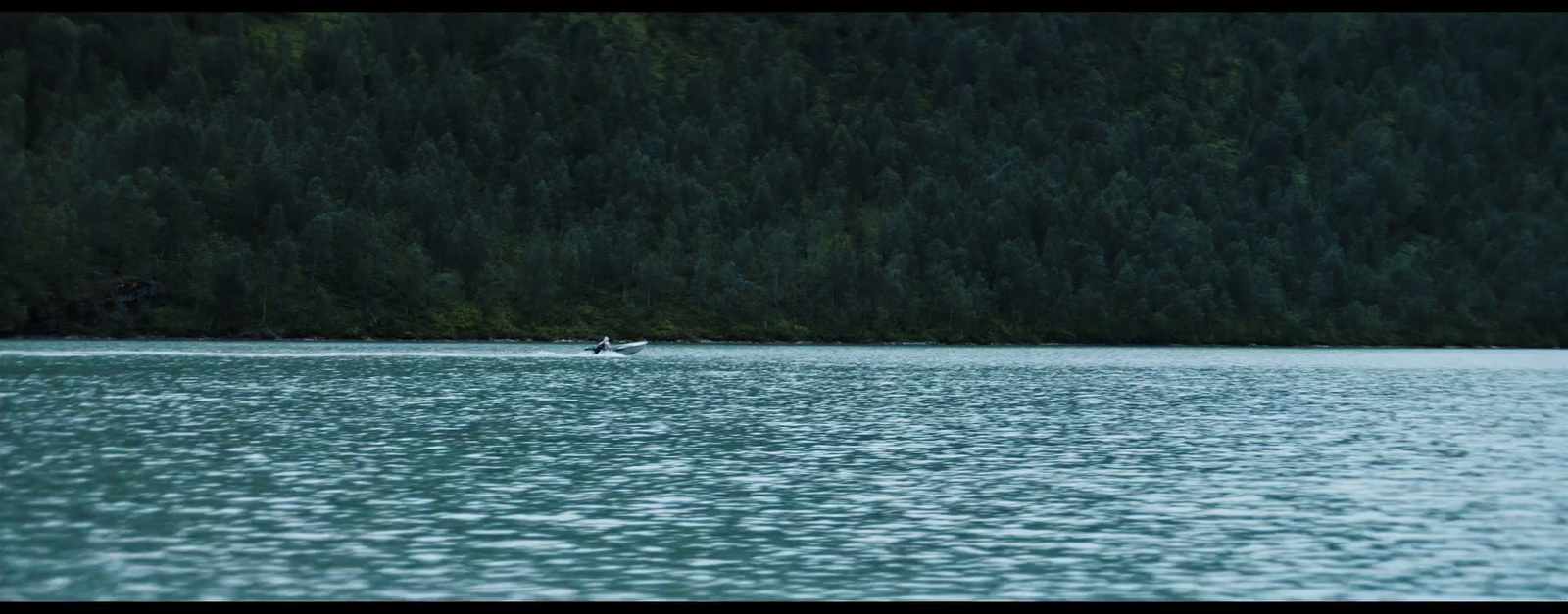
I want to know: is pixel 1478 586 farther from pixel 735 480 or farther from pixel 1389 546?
pixel 735 480

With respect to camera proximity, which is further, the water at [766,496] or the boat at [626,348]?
the boat at [626,348]

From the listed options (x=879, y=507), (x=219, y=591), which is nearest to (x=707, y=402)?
(x=879, y=507)

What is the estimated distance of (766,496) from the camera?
146ft

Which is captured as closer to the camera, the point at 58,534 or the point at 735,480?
the point at 58,534

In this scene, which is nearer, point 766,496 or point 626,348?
point 766,496

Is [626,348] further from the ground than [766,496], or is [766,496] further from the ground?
[626,348]

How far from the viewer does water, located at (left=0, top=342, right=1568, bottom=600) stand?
3100 centimetres

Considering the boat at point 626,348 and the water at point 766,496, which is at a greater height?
the boat at point 626,348

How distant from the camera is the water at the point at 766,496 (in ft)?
102

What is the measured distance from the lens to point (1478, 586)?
31125mm

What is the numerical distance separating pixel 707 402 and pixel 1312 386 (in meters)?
56.6

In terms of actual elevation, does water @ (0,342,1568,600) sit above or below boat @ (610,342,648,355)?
below

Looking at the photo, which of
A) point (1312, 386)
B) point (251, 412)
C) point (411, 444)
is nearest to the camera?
point (411, 444)

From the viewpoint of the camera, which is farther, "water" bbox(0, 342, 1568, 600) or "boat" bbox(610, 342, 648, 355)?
"boat" bbox(610, 342, 648, 355)
